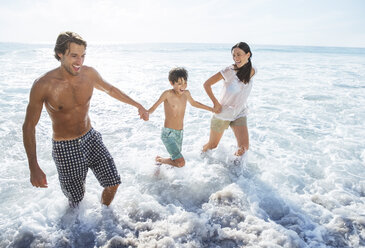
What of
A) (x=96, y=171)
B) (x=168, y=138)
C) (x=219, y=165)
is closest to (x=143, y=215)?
(x=96, y=171)

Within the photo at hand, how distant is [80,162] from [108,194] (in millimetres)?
633

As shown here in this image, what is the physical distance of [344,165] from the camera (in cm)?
500

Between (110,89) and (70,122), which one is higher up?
(110,89)

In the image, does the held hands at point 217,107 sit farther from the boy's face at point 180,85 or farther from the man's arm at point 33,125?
the man's arm at point 33,125

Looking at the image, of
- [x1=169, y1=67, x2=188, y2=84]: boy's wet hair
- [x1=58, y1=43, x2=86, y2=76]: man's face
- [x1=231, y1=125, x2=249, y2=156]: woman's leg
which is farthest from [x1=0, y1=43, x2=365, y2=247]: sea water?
[x1=58, y1=43, x2=86, y2=76]: man's face

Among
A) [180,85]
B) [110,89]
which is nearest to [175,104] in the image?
[180,85]

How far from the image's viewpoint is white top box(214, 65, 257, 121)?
4137 millimetres

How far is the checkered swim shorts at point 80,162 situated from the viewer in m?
2.86

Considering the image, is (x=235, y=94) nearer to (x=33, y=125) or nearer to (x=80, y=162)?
(x=80, y=162)

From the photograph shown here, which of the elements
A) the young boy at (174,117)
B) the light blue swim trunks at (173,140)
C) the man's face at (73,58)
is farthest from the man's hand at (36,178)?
the light blue swim trunks at (173,140)

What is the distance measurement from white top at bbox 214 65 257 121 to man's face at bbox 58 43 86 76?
2230mm

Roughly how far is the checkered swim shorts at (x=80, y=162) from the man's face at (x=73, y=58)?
752 mm

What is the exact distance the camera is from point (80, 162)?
9.66 ft

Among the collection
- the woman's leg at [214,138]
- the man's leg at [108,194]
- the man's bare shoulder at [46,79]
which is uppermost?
the man's bare shoulder at [46,79]
